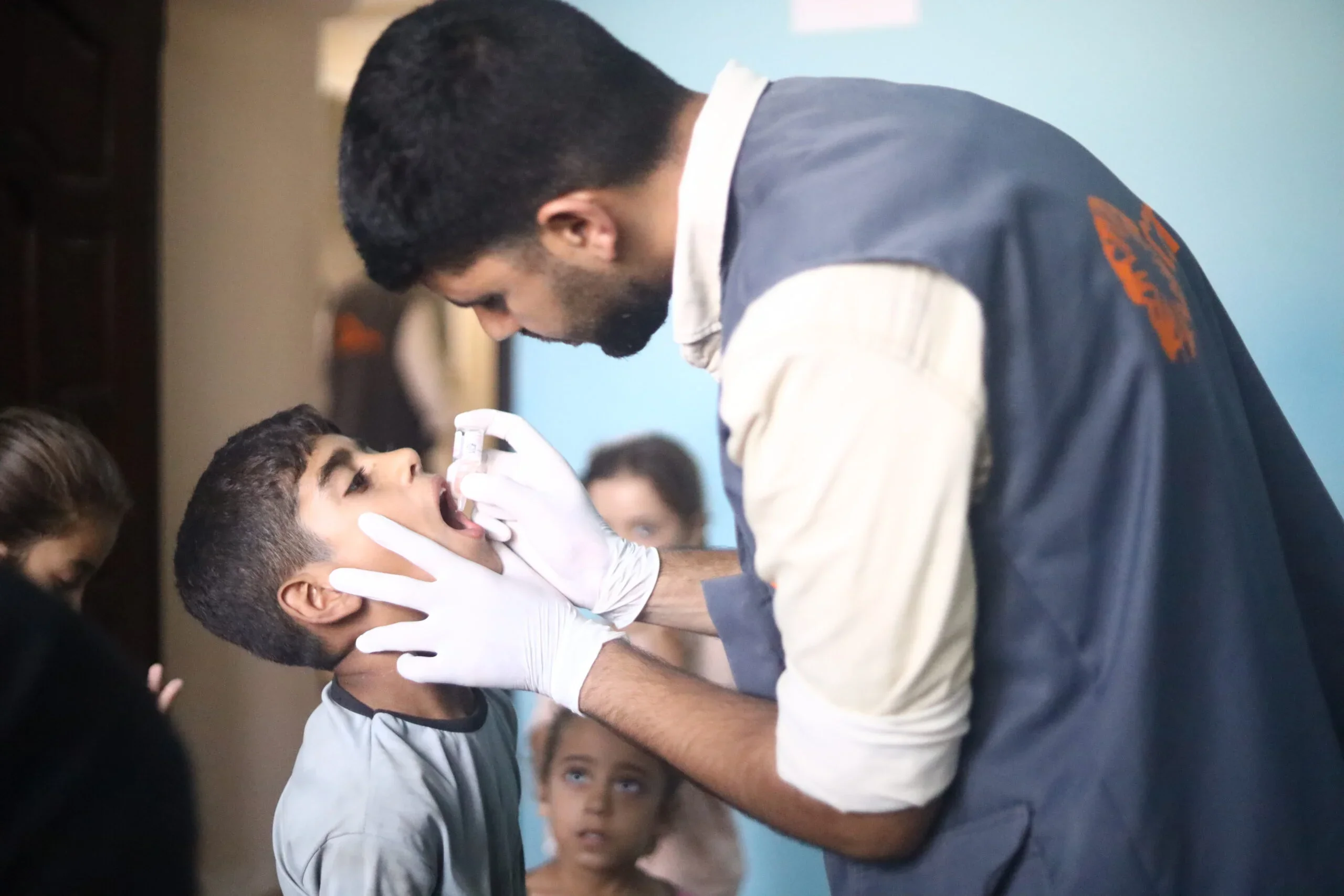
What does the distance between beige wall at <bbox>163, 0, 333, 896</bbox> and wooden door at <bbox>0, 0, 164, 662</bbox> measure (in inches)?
0.8

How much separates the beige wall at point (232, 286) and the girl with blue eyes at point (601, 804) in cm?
30

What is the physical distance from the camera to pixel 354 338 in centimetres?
124

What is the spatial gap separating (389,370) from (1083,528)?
0.81 m

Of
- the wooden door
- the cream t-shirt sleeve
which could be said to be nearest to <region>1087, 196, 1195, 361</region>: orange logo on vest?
the cream t-shirt sleeve

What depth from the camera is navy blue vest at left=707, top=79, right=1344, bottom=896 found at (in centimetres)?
73

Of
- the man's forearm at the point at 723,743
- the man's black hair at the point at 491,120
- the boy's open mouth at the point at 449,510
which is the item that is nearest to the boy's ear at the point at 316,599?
the boy's open mouth at the point at 449,510

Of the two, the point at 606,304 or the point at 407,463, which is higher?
the point at 606,304

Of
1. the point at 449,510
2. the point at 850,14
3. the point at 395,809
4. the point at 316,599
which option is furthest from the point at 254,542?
the point at 850,14

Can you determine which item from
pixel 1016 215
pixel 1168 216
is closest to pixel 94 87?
pixel 1016 215

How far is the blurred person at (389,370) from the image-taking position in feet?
4.05

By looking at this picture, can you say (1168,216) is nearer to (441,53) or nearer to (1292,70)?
(1292,70)

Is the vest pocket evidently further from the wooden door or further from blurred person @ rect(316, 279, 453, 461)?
the wooden door

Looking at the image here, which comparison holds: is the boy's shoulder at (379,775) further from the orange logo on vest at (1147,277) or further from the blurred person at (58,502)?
the orange logo on vest at (1147,277)

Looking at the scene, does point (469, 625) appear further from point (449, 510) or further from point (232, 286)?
point (232, 286)
